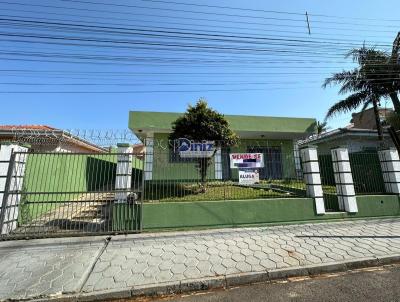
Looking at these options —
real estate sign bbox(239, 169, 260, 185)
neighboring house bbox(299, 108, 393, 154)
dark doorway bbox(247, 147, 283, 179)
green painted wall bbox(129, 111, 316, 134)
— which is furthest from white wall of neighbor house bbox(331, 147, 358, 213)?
neighboring house bbox(299, 108, 393, 154)

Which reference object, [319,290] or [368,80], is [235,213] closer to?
[319,290]

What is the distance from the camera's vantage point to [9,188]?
20.5 ft

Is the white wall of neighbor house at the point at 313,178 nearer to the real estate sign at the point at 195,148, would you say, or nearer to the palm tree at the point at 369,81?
the real estate sign at the point at 195,148

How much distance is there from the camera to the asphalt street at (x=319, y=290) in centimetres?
351

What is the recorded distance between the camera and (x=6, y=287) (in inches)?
153

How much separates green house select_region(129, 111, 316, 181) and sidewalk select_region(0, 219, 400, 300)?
163cm

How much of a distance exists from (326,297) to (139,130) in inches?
438

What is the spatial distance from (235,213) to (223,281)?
119 inches

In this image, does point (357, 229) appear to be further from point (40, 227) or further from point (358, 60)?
point (358, 60)

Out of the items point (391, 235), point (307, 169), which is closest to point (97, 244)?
point (307, 169)

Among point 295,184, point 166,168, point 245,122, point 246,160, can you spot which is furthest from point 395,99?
point 166,168

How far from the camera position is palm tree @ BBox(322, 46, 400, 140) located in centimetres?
1284

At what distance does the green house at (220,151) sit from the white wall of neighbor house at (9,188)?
3033mm

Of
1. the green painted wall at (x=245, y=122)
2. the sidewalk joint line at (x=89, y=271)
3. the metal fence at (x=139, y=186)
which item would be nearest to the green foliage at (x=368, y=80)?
the green painted wall at (x=245, y=122)
